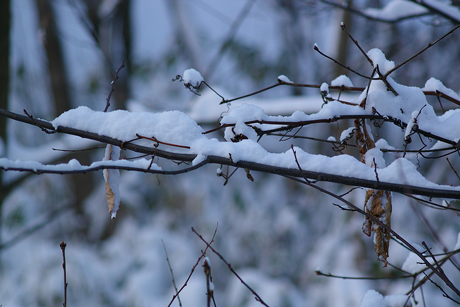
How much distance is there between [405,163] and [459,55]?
4.08m

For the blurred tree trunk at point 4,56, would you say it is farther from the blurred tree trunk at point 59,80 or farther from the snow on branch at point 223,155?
the blurred tree trunk at point 59,80

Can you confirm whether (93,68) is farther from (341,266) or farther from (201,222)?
(341,266)

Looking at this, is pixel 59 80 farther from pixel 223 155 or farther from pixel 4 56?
pixel 223 155

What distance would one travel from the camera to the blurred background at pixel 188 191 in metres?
2.99

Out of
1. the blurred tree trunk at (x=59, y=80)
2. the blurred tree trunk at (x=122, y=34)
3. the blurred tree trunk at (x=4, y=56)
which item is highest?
the blurred tree trunk at (x=122, y=34)

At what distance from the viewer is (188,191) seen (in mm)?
4547

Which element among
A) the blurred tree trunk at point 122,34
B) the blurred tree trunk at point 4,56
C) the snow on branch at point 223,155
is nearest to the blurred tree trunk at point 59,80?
the blurred tree trunk at point 122,34

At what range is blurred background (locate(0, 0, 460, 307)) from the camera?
2.99 meters

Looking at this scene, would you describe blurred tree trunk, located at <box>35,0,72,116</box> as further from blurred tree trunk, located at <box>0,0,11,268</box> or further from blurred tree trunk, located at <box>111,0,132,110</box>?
blurred tree trunk, located at <box>0,0,11,268</box>

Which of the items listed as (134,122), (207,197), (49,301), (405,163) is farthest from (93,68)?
(405,163)

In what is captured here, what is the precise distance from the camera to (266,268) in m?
4.41

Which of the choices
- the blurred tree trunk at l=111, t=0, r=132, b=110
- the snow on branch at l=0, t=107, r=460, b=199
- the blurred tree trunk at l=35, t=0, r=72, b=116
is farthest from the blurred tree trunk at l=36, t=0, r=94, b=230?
the snow on branch at l=0, t=107, r=460, b=199

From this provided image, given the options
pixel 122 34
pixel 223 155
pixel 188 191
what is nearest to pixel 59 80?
pixel 122 34

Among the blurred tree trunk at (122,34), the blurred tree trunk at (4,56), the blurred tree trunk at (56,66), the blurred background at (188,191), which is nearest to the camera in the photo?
the blurred tree trunk at (4,56)
